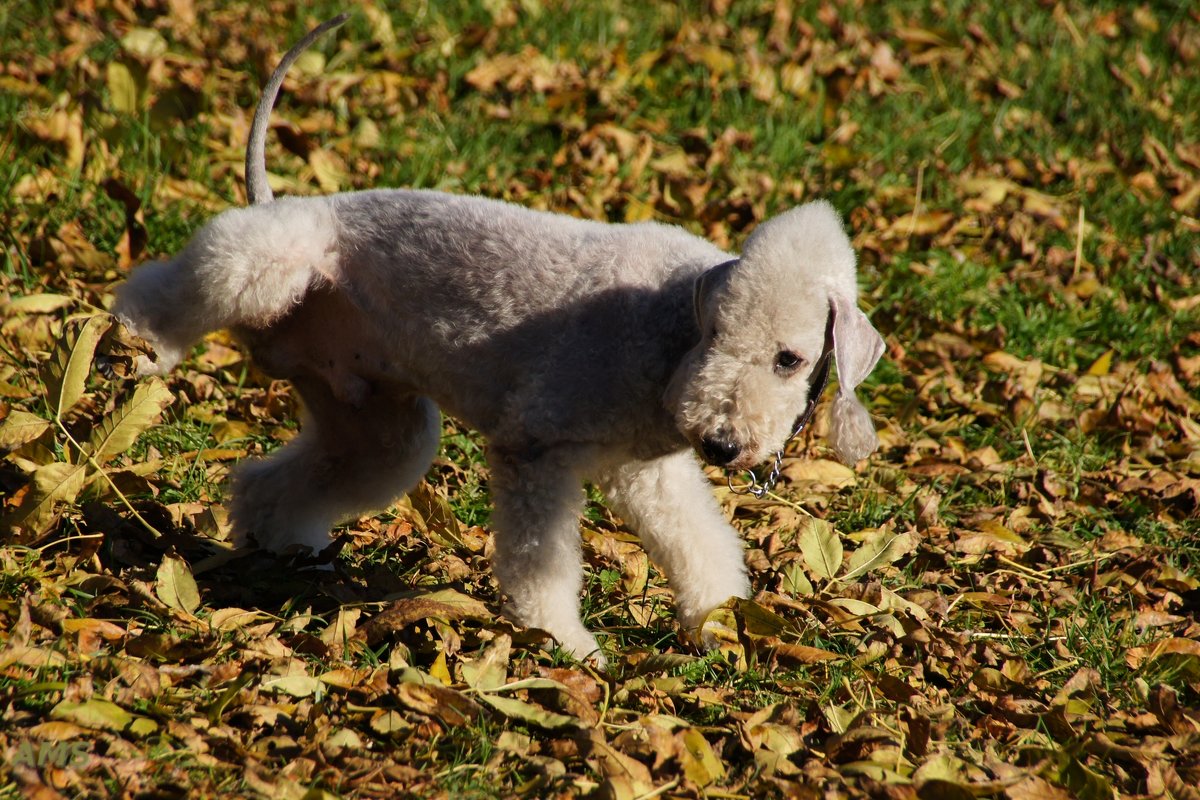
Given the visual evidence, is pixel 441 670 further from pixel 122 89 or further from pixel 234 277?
pixel 122 89

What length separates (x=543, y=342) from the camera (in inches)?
134

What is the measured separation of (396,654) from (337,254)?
122 cm

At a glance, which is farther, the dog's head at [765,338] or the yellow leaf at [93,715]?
the dog's head at [765,338]

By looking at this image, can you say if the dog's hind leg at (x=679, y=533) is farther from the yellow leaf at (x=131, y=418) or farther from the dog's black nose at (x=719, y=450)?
the yellow leaf at (x=131, y=418)

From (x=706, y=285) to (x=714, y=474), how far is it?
1715 mm

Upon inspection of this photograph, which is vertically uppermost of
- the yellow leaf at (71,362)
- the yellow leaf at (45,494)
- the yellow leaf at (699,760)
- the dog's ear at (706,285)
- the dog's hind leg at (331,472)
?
the dog's ear at (706,285)

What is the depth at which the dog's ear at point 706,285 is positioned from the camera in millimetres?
3126

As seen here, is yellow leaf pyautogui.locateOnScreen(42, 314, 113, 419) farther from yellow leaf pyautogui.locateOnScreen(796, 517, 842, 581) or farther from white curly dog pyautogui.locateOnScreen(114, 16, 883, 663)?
yellow leaf pyautogui.locateOnScreen(796, 517, 842, 581)

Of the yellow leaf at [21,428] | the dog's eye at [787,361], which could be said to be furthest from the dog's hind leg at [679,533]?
the yellow leaf at [21,428]

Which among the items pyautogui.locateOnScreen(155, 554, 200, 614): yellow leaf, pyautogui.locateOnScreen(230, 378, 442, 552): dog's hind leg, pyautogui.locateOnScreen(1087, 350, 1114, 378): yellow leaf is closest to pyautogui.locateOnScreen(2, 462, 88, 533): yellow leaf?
pyautogui.locateOnScreen(155, 554, 200, 614): yellow leaf

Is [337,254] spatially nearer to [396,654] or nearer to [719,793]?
[396,654]

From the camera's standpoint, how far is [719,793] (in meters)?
2.77

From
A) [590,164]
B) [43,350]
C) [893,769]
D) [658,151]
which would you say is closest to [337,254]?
[43,350]

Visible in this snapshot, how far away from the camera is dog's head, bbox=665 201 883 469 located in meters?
3.02
